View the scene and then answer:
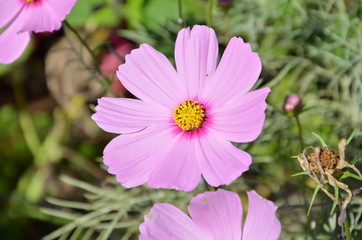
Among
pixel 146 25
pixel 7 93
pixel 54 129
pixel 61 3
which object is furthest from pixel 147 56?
pixel 7 93

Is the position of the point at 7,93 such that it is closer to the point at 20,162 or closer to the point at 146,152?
the point at 20,162

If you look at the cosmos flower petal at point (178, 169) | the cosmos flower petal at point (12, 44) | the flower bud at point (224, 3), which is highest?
the cosmos flower petal at point (12, 44)

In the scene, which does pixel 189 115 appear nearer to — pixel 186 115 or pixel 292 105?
pixel 186 115

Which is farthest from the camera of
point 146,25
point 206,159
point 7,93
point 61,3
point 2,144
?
point 7,93

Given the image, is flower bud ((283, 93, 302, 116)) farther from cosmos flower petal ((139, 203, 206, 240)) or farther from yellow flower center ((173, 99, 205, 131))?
cosmos flower petal ((139, 203, 206, 240))

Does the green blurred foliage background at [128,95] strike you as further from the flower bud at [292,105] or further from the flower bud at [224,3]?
the flower bud at [292,105]

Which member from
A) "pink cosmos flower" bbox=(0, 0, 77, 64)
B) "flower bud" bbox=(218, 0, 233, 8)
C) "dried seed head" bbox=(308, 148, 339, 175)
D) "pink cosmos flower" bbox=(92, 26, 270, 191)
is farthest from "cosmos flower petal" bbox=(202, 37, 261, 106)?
"flower bud" bbox=(218, 0, 233, 8)

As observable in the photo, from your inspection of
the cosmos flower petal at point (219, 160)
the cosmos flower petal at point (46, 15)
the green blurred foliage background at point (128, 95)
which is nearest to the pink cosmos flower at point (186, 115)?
the cosmos flower petal at point (219, 160)
